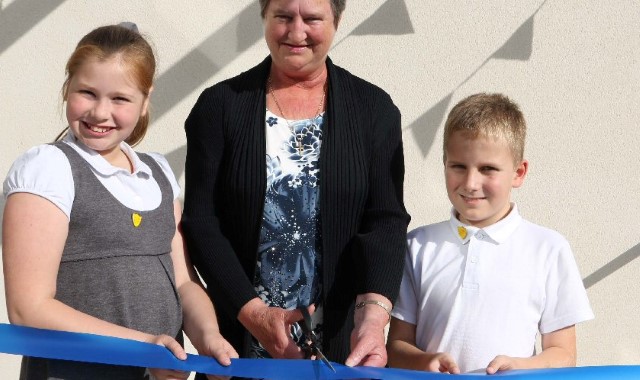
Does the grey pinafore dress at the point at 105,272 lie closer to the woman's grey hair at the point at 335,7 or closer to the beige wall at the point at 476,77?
the woman's grey hair at the point at 335,7

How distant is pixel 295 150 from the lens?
9.68 ft

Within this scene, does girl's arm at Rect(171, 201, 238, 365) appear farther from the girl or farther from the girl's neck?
the girl's neck

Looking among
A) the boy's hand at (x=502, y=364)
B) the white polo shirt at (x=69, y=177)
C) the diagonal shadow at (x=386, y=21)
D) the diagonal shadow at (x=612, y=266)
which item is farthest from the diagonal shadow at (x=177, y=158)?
the boy's hand at (x=502, y=364)

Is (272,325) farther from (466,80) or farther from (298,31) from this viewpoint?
(466,80)

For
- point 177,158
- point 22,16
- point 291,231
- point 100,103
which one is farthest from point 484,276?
point 22,16

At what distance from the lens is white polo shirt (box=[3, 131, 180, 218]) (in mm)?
2398

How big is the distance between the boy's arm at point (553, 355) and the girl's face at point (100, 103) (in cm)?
113

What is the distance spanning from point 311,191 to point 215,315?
441 mm

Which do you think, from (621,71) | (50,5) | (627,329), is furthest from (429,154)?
(50,5)

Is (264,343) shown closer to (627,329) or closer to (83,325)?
(83,325)

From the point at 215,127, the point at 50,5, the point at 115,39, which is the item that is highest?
the point at 50,5

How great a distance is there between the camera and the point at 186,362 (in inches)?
98.8

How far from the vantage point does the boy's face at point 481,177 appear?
9.58 feet

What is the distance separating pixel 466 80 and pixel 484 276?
2131 mm
